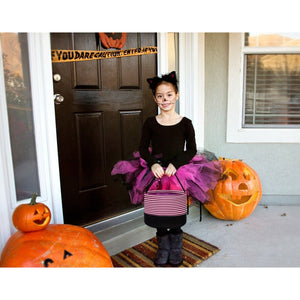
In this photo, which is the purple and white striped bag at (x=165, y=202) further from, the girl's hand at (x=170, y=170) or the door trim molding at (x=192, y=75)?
the door trim molding at (x=192, y=75)

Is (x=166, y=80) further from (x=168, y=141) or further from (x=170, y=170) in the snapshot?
(x=170, y=170)

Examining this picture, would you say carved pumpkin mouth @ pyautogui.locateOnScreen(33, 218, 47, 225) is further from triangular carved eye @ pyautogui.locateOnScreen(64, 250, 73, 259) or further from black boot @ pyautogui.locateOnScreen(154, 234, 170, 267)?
black boot @ pyautogui.locateOnScreen(154, 234, 170, 267)

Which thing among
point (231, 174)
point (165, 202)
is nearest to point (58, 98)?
point (165, 202)

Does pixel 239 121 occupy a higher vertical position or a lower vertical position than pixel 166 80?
lower

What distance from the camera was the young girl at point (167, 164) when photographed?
1.84 m

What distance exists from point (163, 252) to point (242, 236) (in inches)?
34.1

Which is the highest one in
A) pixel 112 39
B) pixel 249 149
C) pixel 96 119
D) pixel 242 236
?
pixel 112 39

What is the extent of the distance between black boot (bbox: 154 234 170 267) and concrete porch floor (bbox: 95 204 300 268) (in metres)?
0.26

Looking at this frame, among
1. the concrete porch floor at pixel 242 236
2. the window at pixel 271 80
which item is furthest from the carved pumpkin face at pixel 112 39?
the concrete porch floor at pixel 242 236

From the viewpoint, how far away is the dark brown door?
2.20 m

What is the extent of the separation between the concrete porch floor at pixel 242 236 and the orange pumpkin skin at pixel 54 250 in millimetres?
727

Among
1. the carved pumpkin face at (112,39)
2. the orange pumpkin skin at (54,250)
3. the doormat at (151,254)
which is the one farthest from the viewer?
the carved pumpkin face at (112,39)

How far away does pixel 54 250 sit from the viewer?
4.62ft
